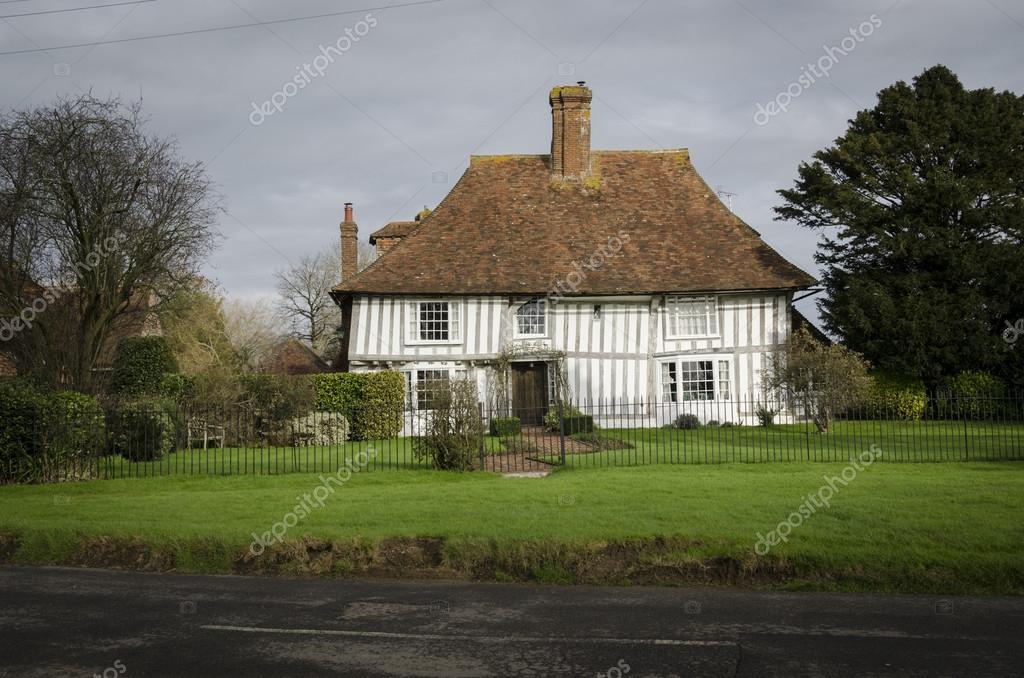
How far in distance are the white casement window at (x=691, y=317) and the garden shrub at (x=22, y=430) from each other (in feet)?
65.8

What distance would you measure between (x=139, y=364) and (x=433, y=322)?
9.67m

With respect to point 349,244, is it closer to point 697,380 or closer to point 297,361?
point 297,361

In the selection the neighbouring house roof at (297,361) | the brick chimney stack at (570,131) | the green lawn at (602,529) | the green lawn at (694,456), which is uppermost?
the brick chimney stack at (570,131)

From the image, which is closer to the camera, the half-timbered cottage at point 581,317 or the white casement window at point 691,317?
the half-timbered cottage at point 581,317

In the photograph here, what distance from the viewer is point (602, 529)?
10562mm

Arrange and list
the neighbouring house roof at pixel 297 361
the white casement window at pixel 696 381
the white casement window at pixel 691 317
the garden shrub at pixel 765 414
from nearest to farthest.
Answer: the garden shrub at pixel 765 414 < the white casement window at pixel 696 381 < the white casement window at pixel 691 317 < the neighbouring house roof at pixel 297 361

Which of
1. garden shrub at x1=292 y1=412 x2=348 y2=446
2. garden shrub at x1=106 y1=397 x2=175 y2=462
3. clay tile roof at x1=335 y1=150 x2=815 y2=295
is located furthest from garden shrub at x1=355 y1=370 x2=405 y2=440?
garden shrub at x1=106 y1=397 x2=175 y2=462

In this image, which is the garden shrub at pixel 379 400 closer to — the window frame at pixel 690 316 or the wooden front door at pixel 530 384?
the wooden front door at pixel 530 384

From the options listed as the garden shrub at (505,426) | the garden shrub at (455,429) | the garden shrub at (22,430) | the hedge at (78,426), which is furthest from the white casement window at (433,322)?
the garden shrub at (22,430)

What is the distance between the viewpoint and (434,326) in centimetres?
3019

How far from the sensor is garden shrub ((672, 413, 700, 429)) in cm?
2884

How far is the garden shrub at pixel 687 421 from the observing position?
94.6 feet

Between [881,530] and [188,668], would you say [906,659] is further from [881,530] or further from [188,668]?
[188,668]

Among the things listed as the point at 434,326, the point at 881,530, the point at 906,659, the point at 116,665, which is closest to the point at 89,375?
the point at 434,326
